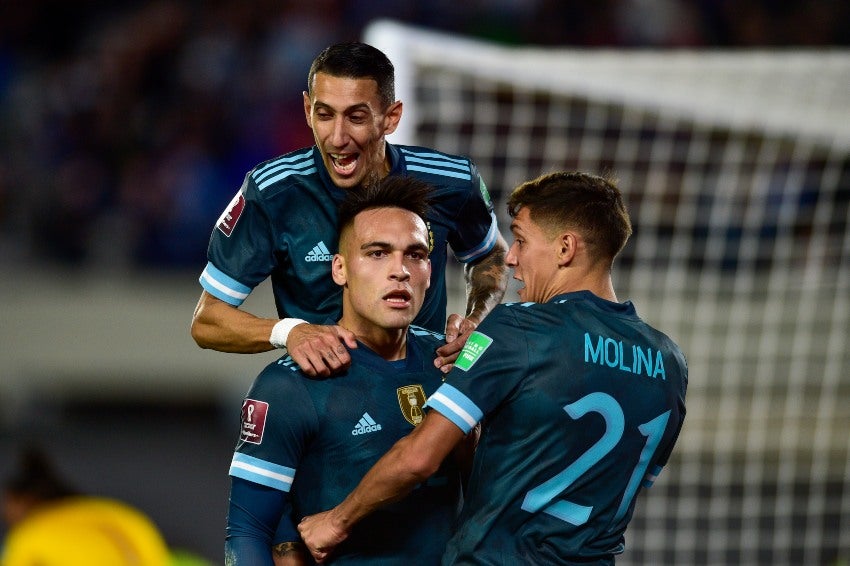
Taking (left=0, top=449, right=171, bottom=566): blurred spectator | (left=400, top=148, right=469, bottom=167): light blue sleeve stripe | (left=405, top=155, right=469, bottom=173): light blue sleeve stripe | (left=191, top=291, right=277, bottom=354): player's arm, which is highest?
(left=400, top=148, right=469, bottom=167): light blue sleeve stripe

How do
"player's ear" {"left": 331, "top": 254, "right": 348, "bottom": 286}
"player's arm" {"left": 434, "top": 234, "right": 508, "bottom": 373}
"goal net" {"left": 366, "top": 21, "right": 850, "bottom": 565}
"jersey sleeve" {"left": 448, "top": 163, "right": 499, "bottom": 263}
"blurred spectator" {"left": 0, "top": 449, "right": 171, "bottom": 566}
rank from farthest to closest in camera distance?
"goal net" {"left": 366, "top": 21, "right": 850, "bottom": 565}
"blurred spectator" {"left": 0, "top": 449, "right": 171, "bottom": 566}
"player's arm" {"left": 434, "top": 234, "right": 508, "bottom": 373}
"jersey sleeve" {"left": 448, "top": 163, "right": 499, "bottom": 263}
"player's ear" {"left": 331, "top": 254, "right": 348, "bottom": 286}

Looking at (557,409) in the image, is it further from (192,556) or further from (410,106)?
(192,556)

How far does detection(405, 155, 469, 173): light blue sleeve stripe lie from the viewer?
376cm

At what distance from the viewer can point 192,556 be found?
7.94 meters

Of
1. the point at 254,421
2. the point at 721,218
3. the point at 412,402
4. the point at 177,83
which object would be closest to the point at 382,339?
the point at 412,402

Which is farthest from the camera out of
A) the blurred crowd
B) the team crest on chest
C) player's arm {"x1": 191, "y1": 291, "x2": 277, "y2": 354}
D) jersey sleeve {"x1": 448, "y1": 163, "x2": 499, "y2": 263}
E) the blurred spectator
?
the blurred crowd

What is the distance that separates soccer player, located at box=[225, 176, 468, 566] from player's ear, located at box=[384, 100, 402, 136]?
0.33 metres

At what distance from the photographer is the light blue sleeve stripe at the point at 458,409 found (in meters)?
2.94

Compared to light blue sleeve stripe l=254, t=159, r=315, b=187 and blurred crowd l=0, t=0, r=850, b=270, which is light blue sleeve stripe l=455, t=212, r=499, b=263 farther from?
blurred crowd l=0, t=0, r=850, b=270

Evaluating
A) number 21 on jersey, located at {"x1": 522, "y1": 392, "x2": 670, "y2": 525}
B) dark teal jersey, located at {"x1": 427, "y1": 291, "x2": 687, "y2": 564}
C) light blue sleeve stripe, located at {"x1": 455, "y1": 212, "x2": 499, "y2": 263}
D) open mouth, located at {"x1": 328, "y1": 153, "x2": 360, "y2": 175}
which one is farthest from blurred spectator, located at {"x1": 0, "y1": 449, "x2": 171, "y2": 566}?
number 21 on jersey, located at {"x1": 522, "y1": 392, "x2": 670, "y2": 525}

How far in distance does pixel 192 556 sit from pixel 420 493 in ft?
16.6

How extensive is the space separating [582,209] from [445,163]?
734mm

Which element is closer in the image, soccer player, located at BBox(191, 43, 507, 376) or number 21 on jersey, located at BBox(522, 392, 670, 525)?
number 21 on jersey, located at BBox(522, 392, 670, 525)

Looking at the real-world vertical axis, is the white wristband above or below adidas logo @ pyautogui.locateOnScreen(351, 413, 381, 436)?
above
